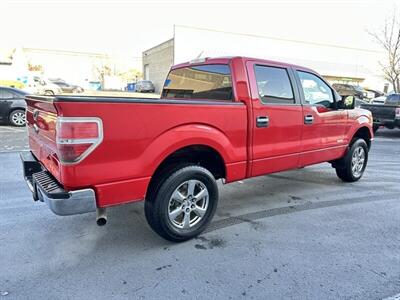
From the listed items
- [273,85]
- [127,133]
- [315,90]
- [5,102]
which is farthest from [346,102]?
[5,102]

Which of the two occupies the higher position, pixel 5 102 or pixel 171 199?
pixel 5 102

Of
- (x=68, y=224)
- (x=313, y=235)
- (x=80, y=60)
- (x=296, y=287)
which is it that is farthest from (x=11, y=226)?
(x=80, y=60)

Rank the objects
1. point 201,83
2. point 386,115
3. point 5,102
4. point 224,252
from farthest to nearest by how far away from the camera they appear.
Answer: point 5,102, point 386,115, point 201,83, point 224,252

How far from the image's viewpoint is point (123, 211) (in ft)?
13.8

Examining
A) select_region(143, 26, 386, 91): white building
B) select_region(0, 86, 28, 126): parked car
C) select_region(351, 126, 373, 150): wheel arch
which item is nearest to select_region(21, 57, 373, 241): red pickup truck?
select_region(351, 126, 373, 150): wheel arch

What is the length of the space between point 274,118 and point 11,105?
1064 centimetres

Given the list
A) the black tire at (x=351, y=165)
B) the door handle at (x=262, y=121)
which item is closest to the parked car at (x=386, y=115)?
the black tire at (x=351, y=165)

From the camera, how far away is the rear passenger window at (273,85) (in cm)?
393

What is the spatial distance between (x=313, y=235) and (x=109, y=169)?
7.80 ft

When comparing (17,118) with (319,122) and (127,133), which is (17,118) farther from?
(319,122)

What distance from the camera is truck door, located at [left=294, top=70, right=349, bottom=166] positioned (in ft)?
14.8

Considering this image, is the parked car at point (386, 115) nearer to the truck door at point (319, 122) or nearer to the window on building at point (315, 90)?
the truck door at point (319, 122)

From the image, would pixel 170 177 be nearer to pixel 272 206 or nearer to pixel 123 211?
pixel 123 211

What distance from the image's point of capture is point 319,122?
4.67 metres
